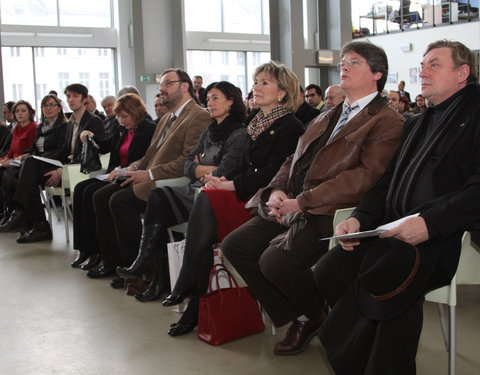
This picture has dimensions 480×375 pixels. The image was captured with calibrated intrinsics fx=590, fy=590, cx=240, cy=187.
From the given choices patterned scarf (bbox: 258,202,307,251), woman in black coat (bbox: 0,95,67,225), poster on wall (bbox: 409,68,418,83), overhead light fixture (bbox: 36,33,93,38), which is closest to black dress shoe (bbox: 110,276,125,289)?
patterned scarf (bbox: 258,202,307,251)

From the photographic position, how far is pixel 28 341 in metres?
3.03

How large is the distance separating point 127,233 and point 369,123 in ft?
6.51

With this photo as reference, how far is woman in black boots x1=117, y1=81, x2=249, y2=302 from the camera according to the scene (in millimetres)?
3541

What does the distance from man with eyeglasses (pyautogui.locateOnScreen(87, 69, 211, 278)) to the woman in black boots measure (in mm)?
344

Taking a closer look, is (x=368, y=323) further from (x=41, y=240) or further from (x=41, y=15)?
(x=41, y=15)

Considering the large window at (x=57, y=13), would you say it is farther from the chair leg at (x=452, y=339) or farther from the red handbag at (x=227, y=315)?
the chair leg at (x=452, y=339)

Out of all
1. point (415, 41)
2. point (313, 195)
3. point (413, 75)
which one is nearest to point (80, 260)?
point (313, 195)

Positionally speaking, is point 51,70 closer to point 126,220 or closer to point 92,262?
point 92,262

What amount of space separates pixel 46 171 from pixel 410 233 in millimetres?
4331

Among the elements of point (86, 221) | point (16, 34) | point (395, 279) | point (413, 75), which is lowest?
point (86, 221)

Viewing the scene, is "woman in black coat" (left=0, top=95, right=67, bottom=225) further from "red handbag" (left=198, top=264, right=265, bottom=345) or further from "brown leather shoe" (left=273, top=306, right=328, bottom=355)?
"brown leather shoe" (left=273, top=306, right=328, bottom=355)

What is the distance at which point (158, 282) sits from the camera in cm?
365

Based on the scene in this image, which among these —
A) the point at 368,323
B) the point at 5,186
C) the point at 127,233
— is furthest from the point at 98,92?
the point at 368,323

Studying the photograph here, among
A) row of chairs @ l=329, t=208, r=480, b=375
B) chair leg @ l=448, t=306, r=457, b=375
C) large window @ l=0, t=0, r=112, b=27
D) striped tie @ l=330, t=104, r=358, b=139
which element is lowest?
chair leg @ l=448, t=306, r=457, b=375
